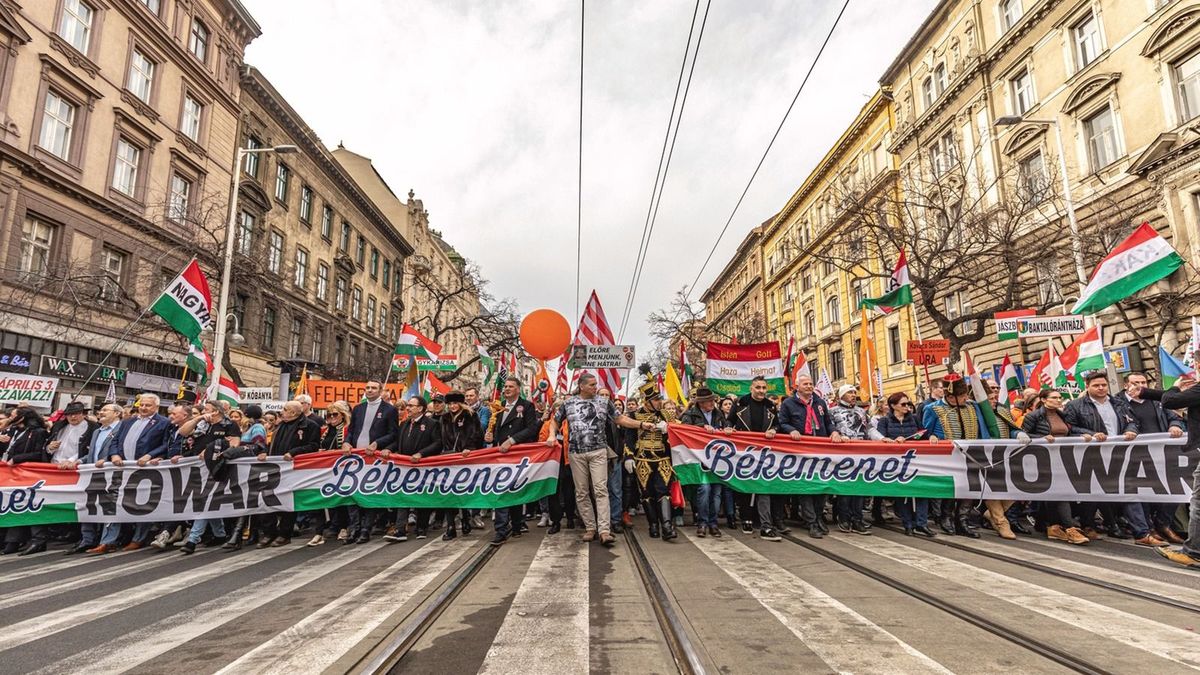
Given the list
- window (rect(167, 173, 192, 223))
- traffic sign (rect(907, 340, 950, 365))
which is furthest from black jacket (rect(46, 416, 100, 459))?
window (rect(167, 173, 192, 223))

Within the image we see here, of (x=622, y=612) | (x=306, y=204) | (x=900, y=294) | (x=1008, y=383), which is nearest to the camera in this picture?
(x=622, y=612)

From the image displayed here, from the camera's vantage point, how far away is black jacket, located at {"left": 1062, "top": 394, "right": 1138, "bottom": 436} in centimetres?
770

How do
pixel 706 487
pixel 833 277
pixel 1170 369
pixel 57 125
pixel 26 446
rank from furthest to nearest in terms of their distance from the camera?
1. pixel 833 277
2. pixel 57 125
3. pixel 1170 369
4. pixel 26 446
5. pixel 706 487

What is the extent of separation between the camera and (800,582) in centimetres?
491

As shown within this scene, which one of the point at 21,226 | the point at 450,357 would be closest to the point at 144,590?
the point at 450,357

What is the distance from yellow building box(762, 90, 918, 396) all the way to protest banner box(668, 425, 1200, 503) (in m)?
21.3

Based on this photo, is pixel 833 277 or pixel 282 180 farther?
pixel 833 277

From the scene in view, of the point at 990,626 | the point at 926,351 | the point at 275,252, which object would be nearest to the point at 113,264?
the point at 275,252

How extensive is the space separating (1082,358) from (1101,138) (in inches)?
616

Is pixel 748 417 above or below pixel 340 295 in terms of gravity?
below

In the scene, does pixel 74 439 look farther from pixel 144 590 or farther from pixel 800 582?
pixel 800 582

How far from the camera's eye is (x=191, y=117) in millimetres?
26688

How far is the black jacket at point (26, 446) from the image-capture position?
8.70m

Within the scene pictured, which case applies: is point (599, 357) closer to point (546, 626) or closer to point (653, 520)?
point (653, 520)
